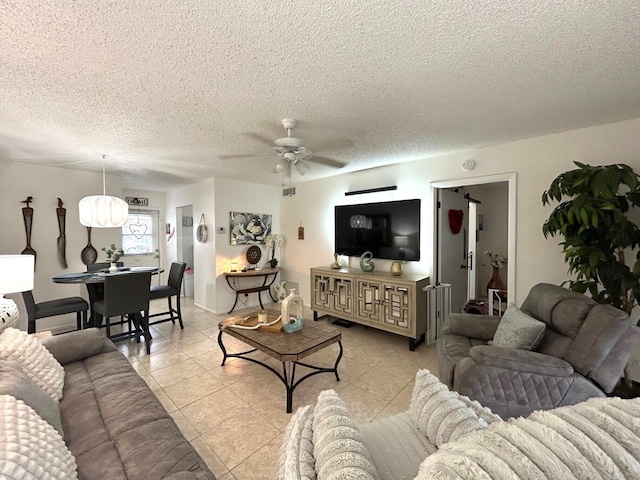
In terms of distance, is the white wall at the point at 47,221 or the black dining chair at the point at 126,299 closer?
the black dining chair at the point at 126,299

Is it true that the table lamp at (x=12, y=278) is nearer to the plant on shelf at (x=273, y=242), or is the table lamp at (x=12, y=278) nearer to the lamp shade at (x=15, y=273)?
the lamp shade at (x=15, y=273)

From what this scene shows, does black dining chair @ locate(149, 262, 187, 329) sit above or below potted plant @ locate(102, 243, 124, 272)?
below

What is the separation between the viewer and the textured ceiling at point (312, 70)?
118 centimetres

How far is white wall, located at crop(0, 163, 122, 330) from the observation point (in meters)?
3.55

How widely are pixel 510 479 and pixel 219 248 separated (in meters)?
4.54

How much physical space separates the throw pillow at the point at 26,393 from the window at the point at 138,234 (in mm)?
4728

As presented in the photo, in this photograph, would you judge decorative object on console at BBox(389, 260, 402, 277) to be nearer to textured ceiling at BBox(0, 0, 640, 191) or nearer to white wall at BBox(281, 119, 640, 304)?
white wall at BBox(281, 119, 640, 304)

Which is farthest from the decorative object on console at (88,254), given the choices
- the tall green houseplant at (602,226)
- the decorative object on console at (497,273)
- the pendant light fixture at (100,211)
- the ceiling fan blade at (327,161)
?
the decorative object on console at (497,273)

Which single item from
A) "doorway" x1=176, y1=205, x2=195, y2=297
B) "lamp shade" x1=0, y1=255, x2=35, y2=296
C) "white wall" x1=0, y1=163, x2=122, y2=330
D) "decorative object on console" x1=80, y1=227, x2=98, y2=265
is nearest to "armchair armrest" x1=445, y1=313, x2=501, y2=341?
"lamp shade" x1=0, y1=255, x2=35, y2=296

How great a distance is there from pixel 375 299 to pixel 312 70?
268 cm

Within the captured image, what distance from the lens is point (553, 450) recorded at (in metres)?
0.53

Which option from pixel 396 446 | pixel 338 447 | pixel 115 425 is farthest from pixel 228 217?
pixel 338 447

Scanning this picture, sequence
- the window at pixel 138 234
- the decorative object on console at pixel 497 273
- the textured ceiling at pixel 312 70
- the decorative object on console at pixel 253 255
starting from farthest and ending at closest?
1. the window at pixel 138 234
2. the decorative object on console at pixel 253 255
3. the decorative object on console at pixel 497 273
4. the textured ceiling at pixel 312 70

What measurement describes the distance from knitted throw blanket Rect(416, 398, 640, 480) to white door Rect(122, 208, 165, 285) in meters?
6.13
